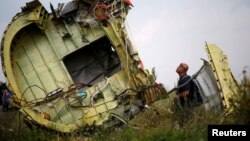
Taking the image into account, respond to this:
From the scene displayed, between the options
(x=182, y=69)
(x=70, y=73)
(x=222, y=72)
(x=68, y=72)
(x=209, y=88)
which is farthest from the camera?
(x=70, y=73)

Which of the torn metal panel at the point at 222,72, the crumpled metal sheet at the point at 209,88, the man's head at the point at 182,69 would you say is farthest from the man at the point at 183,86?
the torn metal panel at the point at 222,72

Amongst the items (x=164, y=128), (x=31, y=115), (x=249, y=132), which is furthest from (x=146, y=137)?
(x=31, y=115)

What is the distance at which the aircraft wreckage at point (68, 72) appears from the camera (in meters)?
10.8

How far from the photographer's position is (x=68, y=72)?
39.4ft

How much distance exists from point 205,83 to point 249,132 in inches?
128

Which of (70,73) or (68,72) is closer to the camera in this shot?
(68,72)

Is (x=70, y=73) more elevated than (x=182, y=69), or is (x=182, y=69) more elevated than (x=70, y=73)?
(x=70, y=73)

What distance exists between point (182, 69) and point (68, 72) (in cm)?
377

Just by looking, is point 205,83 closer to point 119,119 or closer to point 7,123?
point 119,119

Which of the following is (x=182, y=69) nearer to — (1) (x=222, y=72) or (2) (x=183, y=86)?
(2) (x=183, y=86)

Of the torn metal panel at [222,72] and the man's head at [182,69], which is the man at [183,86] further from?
the torn metal panel at [222,72]

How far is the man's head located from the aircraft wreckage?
1.01 m

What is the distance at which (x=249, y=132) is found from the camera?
640 centimetres

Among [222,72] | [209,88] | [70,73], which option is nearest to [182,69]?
[209,88]
